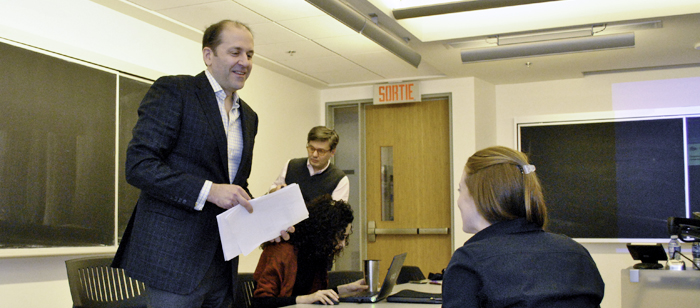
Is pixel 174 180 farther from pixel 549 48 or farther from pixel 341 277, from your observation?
pixel 549 48

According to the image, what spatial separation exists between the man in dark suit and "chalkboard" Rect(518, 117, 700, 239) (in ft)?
15.6

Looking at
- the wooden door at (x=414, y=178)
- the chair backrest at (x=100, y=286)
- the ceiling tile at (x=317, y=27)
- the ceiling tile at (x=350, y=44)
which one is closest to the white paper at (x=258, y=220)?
the chair backrest at (x=100, y=286)

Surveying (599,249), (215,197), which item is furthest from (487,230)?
(599,249)

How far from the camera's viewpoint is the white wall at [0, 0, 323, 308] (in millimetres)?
3225

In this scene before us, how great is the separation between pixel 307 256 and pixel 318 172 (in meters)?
1.67

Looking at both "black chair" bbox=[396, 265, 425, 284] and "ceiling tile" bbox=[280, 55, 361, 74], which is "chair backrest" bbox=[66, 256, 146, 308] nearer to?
"black chair" bbox=[396, 265, 425, 284]

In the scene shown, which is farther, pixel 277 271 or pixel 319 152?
pixel 319 152

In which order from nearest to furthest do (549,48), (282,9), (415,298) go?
1. (415,298)
2. (282,9)
3. (549,48)

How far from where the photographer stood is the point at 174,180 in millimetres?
1576

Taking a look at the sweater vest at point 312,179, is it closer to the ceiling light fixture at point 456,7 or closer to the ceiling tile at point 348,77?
the ceiling light fixture at point 456,7

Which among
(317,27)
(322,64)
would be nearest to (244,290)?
(317,27)

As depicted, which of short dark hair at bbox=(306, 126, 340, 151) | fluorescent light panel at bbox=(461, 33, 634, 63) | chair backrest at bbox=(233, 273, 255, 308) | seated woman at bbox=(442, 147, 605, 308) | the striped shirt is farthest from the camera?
fluorescent light panel at bbox=(461, 33, 634, 63)

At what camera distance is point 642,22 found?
432 centimetres

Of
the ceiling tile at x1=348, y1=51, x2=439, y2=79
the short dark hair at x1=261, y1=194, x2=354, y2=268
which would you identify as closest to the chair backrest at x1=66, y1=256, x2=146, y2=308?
the short dark hair at x1=261, y1=194, x2=354, y2=268
